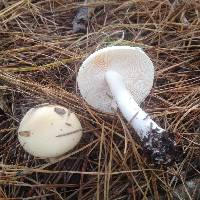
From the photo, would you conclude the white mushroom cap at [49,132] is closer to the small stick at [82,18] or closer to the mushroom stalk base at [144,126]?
the mushroom stalk base at [144,126]

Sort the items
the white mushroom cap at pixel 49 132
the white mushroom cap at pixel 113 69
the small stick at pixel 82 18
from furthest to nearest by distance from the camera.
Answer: the small stick at pixel 82 18 → the white mushroom cap at pixel 113 69 → the white mushroom cap at pixel 49 132

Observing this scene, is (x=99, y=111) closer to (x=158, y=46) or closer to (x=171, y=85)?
(x=171, y=85)

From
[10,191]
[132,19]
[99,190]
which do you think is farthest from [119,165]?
[132,19]

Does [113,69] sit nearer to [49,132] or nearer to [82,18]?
[49,132]

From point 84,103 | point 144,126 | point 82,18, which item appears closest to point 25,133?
point 84,103

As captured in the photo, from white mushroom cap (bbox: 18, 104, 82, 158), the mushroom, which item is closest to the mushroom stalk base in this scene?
the mushroom

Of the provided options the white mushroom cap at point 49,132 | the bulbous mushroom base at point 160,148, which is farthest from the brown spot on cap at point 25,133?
the bulbous mushroom base at point 160,148
